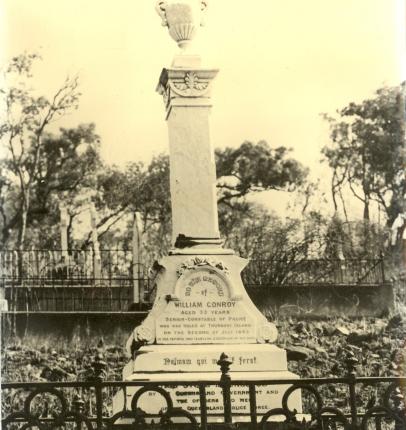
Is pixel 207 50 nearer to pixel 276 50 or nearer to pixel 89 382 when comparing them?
pixel 276 50

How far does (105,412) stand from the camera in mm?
10930

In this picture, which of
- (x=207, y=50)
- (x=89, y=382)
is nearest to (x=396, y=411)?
(x=89, y=382)

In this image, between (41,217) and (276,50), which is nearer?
(276,50)

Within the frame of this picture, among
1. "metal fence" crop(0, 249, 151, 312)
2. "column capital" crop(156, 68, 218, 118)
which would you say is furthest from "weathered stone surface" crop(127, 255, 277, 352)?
"metal fence" crop(0, 249, 151, 312)

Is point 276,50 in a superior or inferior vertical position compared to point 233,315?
superior

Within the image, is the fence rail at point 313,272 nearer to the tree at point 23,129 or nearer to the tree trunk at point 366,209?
the tree trunk at point 366,209

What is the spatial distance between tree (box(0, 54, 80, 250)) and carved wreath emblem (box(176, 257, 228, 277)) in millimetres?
5969

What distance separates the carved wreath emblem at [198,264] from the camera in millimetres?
8711

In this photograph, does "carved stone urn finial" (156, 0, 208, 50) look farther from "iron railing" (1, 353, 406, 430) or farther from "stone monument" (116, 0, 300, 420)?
"iron railing" (1, 353, 406, 430)

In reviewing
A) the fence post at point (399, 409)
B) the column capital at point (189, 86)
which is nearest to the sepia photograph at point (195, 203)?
the column capital at point (189, 86)

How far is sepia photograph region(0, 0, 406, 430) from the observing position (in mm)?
8719

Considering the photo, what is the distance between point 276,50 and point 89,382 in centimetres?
1003

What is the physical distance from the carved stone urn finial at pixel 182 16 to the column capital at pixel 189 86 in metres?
0.45

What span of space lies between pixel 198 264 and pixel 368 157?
332 inches
